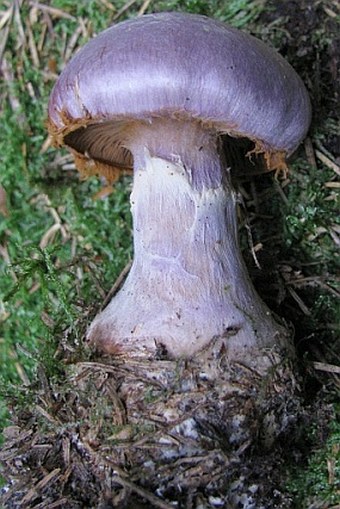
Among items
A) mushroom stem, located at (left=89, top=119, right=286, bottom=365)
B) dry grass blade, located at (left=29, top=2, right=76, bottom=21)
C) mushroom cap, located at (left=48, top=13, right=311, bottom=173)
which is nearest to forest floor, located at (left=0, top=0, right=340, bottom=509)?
dry grass blade, located at (left=29, top=2, right=76, bottom=21)

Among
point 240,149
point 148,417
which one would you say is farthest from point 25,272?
point 240,149

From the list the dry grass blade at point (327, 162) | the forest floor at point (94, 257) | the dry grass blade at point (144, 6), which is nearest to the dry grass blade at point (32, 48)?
the forest floor at point (94, 257)

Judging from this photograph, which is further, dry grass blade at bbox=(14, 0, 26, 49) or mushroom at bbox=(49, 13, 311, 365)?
dry grass blade at bbox=(14, 0, 26, 49)

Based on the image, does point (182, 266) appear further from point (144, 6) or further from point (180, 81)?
point (144, 6)

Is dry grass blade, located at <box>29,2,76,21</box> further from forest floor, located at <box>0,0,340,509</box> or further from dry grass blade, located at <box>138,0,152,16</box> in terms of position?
dry grass blade, located at <box>138,0,152,16</box>

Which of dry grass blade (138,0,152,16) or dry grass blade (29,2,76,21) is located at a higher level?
dry grass blade (29,2,76,21)

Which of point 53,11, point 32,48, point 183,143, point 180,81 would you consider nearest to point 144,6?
point 53,11
